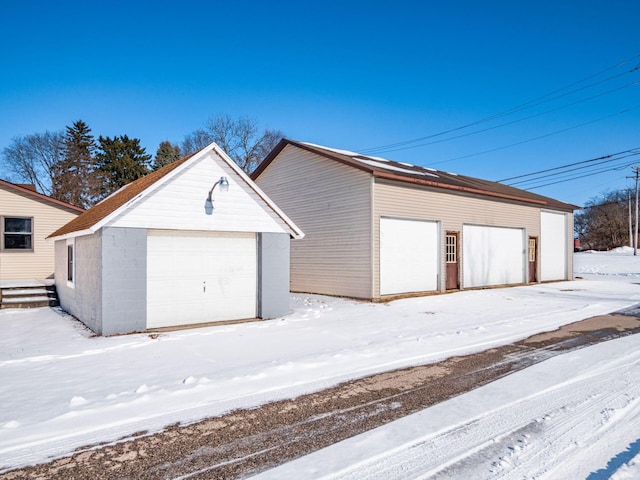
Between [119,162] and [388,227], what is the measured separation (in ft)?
112

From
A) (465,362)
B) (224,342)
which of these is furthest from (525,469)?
(224,342)

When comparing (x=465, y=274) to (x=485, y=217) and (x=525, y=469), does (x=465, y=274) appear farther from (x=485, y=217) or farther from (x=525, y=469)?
(x=525, y=469)

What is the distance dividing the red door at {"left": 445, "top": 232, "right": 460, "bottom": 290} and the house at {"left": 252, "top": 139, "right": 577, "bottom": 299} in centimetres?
4

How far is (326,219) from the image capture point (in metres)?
15.6

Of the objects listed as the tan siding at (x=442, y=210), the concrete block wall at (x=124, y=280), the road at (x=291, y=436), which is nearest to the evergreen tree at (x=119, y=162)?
the tan siding at (x=442, y=210)

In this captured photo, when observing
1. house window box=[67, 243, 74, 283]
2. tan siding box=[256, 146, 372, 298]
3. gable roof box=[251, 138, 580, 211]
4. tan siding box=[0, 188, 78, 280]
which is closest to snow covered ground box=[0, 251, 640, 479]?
house window box=[67, 243, 74, 283]

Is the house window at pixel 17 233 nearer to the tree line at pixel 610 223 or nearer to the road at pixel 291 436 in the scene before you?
the road at pixel 291 436

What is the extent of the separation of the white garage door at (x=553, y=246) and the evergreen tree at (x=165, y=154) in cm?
3569

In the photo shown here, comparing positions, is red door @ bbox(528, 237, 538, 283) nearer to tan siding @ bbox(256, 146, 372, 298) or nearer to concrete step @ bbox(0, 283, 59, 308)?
tan siding @ bbox(256, 146, 372, 298)

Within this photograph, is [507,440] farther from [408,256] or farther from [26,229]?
[26,229]

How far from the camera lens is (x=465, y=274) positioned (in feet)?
55.4

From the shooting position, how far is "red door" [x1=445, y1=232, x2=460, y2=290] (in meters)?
16.4

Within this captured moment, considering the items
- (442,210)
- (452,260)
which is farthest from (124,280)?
(452,260)

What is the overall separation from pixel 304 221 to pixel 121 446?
519 inches
